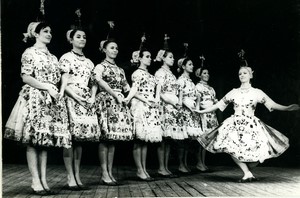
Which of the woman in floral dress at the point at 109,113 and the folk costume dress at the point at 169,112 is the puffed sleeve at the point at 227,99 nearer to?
the folk costume dress at the point at 169,112

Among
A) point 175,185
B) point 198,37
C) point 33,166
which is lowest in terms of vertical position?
point 175,185

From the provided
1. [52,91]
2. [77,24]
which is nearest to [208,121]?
[77,24]

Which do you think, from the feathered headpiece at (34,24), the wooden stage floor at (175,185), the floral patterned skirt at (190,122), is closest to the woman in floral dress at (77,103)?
the wooden stage floor at (175,185)

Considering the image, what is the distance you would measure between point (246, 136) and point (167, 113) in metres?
1.21

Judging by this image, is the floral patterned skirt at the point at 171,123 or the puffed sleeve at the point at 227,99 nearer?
the puffed sleeve at the point at 227,99

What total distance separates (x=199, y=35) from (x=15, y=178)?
327 centimetres

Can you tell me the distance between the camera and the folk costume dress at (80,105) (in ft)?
14.9

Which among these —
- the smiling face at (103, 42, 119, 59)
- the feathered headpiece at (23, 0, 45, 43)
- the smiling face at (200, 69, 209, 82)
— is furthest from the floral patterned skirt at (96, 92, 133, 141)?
the smiling face at (200, 69, 209, 82)

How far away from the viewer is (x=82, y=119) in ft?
15.0

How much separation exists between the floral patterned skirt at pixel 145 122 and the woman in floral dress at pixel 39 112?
1.27 m

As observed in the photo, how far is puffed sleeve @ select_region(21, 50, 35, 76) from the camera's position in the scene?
4.20m

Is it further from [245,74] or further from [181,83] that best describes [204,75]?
[245,74]

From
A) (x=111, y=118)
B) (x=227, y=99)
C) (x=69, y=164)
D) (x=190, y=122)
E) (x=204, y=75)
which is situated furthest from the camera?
(x=204, y=75)

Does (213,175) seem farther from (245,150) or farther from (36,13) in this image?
(36,13)
